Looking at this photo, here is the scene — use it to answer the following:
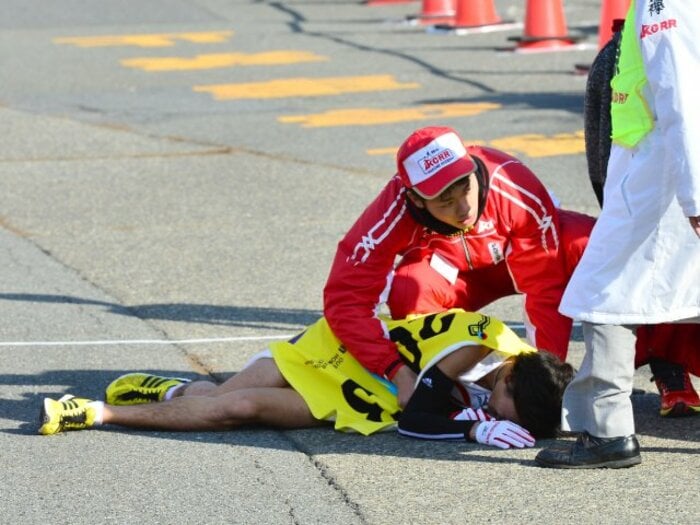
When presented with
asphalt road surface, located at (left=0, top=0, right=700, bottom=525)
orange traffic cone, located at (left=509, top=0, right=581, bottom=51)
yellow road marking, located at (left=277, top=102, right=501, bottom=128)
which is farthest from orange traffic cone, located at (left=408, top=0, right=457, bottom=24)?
yellow road marking, located at (left=277, top=102, right=501, bottom=128)

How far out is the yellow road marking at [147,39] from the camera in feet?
57.2

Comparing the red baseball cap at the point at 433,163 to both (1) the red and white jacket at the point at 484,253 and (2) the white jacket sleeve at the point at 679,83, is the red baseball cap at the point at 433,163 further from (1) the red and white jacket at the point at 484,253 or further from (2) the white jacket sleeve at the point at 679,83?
(2) the white jacket sleeve at the point at 679,83

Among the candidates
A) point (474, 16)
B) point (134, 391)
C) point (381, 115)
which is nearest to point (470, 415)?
point (134, 391)

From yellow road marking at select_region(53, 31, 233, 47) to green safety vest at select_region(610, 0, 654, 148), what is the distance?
13.0 metres

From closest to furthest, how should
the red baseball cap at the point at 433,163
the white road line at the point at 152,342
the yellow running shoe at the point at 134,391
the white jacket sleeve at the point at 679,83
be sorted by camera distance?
the white jacket sleeve at the point at 679,83
the red baseball cap at the point at 433,163
the yellow running shoe at the point at 134,391
the white road line at the point at 152,342

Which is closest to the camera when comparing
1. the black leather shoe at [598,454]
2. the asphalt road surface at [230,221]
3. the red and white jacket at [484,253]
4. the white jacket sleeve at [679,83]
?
the white jacket sleeve at [679,83]

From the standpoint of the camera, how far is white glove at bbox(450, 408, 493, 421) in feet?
17.9

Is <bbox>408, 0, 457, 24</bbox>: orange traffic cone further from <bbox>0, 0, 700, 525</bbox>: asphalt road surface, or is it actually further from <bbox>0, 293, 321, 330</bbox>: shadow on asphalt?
<bbox>0, 293, 321, 330</bbox>: shadow on asphalt

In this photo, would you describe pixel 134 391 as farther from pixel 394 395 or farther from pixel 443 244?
pixel 443 244

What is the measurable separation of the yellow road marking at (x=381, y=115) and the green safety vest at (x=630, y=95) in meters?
7.56

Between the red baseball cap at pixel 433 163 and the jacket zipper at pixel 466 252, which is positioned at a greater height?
the red baseball cap at pixel 433 163

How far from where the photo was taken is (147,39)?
17859mm

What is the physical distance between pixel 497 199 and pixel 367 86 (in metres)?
8.61

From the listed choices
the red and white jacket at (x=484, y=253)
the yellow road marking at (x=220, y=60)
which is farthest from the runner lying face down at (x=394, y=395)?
the yellow road marking at (x=220, y=60)
